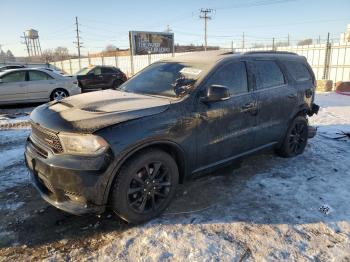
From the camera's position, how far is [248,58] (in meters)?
4.50

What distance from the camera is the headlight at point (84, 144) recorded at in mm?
2932

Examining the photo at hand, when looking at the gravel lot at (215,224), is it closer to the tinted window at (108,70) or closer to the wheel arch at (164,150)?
the wheel arch at (164,150)

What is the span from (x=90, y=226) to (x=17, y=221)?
33.4 inches

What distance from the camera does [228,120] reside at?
4.00 meters

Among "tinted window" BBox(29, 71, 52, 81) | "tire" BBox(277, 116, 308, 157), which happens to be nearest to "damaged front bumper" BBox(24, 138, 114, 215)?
"tire" BBox(277, 116, 308, 157)

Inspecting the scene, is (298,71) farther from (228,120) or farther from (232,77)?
(228,120)

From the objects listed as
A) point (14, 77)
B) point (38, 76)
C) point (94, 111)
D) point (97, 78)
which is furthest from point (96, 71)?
point (94, 111)

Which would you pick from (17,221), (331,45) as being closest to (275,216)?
(17,221)

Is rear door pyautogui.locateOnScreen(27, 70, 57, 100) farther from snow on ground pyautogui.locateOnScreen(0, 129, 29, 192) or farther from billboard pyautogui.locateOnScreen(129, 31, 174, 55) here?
billboard pyautogui.locateOnScreen(129, 31, 174, 55)

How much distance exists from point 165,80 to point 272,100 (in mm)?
1684

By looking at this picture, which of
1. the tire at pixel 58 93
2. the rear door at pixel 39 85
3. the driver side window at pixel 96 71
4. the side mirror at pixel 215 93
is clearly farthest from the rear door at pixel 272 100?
the driver side window at pixel 96 71

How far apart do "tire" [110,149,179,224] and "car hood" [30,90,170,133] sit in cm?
45

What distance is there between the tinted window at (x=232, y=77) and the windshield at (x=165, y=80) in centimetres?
25

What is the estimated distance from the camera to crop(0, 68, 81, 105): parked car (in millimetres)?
10828
